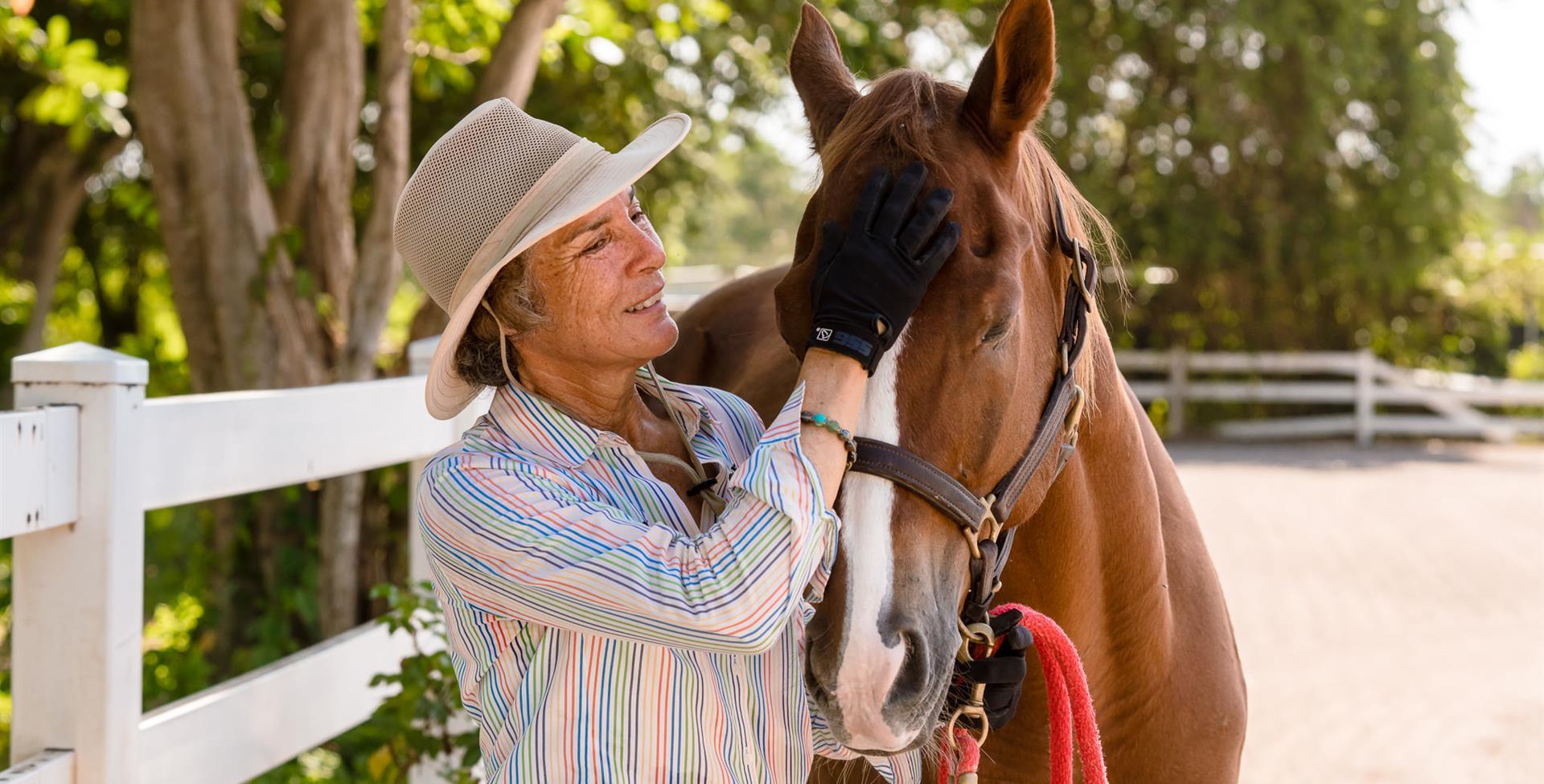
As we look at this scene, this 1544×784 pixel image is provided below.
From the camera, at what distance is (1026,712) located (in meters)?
2.23

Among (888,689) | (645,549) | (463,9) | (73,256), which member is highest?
(463,9)

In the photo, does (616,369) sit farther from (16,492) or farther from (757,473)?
(16,492)

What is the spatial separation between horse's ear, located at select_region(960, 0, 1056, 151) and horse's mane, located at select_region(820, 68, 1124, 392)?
0.05 m

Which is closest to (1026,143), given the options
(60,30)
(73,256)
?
(60,30)

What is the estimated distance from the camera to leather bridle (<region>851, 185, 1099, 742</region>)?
1624 millimetres

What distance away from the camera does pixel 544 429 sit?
1785mm

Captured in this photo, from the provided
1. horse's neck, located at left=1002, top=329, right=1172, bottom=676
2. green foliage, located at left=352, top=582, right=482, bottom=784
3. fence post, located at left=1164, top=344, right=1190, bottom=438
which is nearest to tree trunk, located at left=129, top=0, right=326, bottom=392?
green foliage, located at left=352, top=582, right=482, bottom=784

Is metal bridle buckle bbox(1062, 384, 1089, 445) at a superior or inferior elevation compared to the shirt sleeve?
superior

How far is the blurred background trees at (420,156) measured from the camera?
4211mm

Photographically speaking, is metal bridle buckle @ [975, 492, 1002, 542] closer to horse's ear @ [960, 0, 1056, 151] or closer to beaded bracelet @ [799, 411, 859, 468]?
beaded bracelet @ [799, 411, 859, 468]

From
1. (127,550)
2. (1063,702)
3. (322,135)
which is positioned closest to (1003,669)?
(1063,702)

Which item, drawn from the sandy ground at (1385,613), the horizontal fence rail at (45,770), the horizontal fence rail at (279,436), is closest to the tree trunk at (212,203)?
the horizontal fence rail at (279,436)

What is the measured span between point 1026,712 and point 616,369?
0.95 m

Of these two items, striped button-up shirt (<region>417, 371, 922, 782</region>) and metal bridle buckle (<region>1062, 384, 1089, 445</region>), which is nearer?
striped button-up shirt (<region>417, 371, 922, 782</region>)
